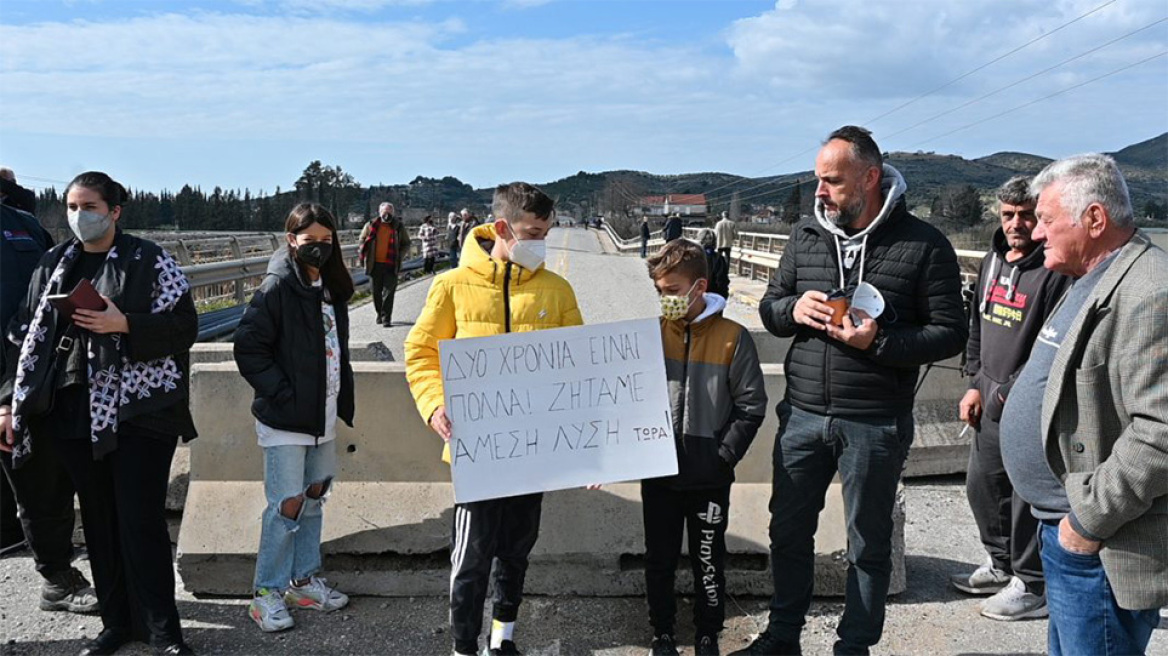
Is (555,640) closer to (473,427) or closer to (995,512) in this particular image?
(473,427)

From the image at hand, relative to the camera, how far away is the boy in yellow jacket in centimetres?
378

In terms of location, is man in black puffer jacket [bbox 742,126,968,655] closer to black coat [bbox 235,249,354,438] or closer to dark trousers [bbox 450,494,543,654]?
dark trousers [bbox 450,494,543,654]

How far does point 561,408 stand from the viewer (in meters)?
3.90

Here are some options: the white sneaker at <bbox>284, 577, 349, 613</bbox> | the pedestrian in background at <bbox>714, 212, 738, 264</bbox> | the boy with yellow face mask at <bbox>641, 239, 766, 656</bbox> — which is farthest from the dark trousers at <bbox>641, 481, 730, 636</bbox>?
the pedestrian in background at <bbox>714, 212, 738, 264</bbox>

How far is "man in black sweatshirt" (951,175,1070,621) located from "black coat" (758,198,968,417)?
3.73 feet

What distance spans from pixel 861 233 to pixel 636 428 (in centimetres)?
127

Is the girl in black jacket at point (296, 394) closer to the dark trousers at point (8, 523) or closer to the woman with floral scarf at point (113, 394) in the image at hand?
the woman with floral scarf at point (113, 394)

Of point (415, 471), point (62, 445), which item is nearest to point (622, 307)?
point (415, 471)

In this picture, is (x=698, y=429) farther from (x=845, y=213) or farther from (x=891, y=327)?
(x=845, y=213)

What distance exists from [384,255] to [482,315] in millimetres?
11252

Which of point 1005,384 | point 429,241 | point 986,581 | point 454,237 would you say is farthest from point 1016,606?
point 454,237

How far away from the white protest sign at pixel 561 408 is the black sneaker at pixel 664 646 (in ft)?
2.69

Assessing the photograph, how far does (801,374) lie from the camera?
3.79 meters

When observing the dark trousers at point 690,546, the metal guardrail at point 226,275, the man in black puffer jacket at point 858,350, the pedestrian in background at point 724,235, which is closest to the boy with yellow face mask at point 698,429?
the dark trousers at point 690,546
